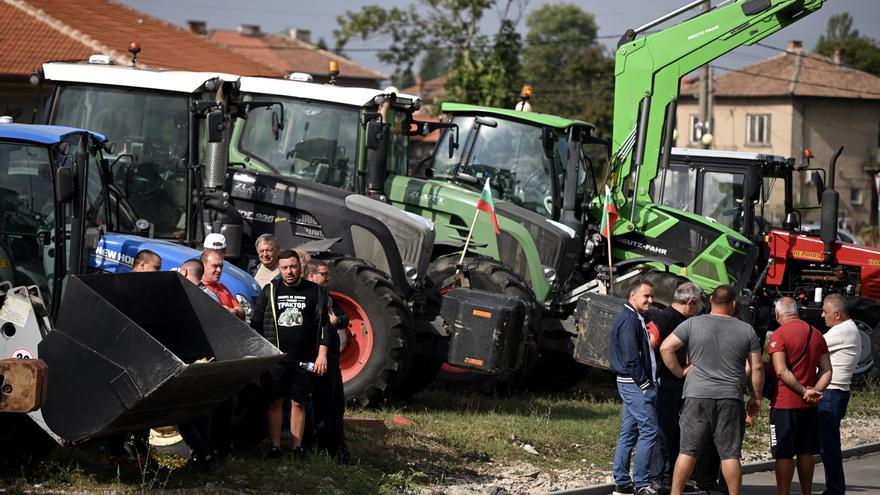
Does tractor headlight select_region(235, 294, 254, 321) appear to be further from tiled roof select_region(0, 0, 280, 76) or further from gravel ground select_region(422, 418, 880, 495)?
tiled roof select_region(0, 0, 280, 76)

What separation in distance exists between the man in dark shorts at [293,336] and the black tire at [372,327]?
2415mm

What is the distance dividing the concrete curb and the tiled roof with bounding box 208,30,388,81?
49.1m

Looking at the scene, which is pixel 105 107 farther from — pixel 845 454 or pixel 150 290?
pixel 845 454

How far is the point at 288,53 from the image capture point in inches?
2805

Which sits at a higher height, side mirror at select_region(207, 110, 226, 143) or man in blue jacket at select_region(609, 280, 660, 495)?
side mirror at select_region(207, 110, 226, 143)

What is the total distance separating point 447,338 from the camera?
13.4m

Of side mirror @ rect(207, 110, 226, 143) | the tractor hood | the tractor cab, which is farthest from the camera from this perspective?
the tractor cab

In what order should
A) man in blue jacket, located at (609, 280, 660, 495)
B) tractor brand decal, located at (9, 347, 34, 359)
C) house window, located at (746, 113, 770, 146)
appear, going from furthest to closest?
1. house window, located at (746, 113, 770, 146)
2. man in blue jacket, located at (609, 280, 660, 495)
3. tractor brand decal, located at (9, 347, 34, 359)

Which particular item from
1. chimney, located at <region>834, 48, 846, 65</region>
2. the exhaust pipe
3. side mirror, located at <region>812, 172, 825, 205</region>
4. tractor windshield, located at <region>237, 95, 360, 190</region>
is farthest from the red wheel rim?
chimney, located at <region>834, 48, 846, 65</region>

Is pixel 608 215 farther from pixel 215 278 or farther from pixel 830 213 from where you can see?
pixel 215 278

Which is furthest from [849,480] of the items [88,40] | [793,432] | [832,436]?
[88,40]

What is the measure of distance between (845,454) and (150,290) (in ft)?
26.7

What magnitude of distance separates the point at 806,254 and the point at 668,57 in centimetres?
352

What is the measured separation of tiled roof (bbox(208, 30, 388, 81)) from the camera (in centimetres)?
6506
